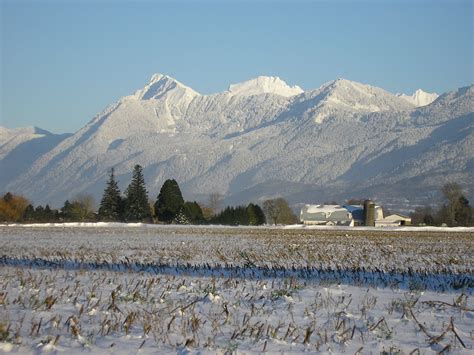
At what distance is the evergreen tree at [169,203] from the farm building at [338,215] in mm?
53920

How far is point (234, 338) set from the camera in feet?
27.1

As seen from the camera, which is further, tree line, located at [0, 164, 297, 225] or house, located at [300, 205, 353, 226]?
house, located at [300, 205, 353, 226]

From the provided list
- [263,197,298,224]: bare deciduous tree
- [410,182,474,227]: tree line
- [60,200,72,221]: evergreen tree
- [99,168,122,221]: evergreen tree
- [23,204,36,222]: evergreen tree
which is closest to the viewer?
[99,168,122,221]: evergreen tree

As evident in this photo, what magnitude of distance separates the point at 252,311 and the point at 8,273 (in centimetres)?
798

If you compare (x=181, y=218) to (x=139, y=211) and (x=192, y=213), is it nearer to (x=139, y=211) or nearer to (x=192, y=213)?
(x=192, y=213)

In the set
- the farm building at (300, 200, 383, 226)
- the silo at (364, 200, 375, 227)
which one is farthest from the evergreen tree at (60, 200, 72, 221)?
the silo at (364, 200, 375, 227)

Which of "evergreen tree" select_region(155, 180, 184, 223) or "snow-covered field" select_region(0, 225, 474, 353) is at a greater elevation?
"evergreen tree" select_region(155, 180, 184, 223)

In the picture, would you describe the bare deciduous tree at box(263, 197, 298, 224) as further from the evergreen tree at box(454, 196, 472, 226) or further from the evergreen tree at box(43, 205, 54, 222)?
the evergreen tree at box(43, 205, 54, 222)

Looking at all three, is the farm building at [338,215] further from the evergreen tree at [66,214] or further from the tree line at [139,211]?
the evergreen tree at [66,214]

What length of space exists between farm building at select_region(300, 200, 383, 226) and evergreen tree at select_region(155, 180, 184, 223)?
53920mm

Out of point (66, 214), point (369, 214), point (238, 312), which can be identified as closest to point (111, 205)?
point (66, 214)

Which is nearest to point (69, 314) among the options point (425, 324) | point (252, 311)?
point (252, 311)

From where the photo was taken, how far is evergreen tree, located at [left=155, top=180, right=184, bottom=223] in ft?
330

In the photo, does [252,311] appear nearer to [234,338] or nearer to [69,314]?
[234,338]
